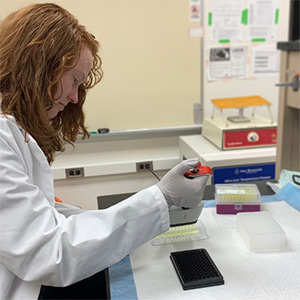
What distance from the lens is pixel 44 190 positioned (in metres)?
0.90

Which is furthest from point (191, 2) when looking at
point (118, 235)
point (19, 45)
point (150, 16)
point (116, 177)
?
point (118, 235)

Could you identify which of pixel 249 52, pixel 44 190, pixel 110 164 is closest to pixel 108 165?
pixel 110 164

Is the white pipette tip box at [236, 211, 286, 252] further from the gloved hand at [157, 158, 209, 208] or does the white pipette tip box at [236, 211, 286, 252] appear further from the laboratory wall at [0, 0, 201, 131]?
the laboratory wall at [0, 0, 201, 131]

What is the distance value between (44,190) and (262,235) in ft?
1.85

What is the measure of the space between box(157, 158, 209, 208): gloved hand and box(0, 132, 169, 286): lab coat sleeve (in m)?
0.07

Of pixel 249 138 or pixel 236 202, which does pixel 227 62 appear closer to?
pixel 249 138

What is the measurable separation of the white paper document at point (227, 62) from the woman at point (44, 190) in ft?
4.70

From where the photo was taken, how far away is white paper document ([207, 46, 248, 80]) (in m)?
2.21

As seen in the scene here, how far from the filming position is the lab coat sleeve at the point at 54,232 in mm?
700

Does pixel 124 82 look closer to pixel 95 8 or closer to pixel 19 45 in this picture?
pixel 95 8

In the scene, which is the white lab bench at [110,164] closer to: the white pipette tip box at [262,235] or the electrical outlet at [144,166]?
the electrical outlet at [144,166]

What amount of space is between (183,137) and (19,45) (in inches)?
57.3

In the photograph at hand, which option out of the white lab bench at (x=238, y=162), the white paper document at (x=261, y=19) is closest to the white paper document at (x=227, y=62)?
the white paper document at (x=261, y=19)

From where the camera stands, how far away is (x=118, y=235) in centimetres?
80
